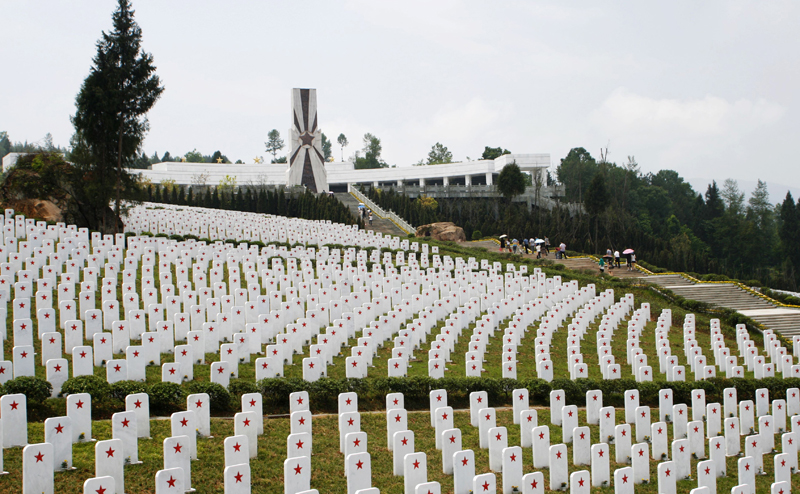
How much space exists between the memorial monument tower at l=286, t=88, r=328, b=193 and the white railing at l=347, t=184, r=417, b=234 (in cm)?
359

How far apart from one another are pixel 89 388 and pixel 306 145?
51.6m

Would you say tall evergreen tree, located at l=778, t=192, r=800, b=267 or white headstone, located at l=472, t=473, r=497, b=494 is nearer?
white headstone, located at l=472, t=473, r=497, b=494

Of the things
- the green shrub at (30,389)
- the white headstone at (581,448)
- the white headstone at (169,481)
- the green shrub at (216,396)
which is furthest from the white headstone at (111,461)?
the white headstone at (581,448)

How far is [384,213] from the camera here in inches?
2162

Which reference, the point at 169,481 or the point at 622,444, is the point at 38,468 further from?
the point at 622,444

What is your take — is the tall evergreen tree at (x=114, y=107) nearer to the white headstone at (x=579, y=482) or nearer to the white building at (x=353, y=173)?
the white headstone at (x=579, y=482)

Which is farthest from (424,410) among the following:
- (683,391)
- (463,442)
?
(683,391)

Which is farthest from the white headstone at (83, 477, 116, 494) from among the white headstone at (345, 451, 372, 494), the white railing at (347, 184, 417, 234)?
the white railing at (347, 184, 417, 234)

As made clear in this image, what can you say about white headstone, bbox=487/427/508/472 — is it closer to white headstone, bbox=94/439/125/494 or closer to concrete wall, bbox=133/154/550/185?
white headstone, bbox=94/439/125/494

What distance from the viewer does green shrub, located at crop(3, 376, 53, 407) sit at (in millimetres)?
9727

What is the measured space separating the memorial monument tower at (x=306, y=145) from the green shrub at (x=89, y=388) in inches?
1985

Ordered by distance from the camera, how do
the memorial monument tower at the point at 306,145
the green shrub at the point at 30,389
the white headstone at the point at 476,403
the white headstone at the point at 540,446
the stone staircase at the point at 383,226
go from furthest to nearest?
the memorial monument tower at the point at 306,145, the stone staircase at the point at 383,226, the white headstone at the point at 476,403, the white headstone at the point at 540,446, the green shrub at the point at 30,389

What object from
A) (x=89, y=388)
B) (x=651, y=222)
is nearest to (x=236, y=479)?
(x=89, y=388)

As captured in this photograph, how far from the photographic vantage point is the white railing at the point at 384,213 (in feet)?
157
